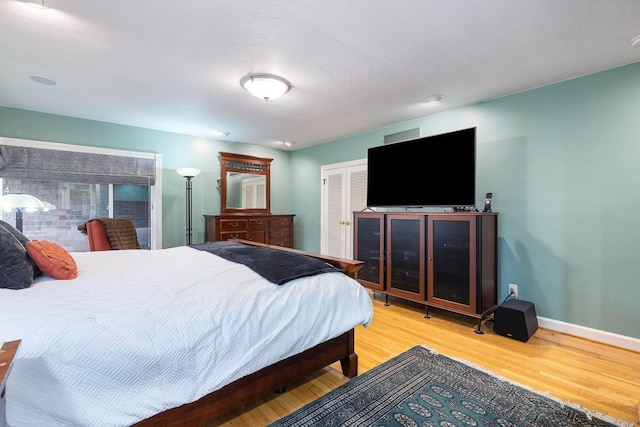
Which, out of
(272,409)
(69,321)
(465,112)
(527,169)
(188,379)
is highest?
(465,112)

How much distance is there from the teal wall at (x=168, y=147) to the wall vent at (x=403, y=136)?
2417 mm

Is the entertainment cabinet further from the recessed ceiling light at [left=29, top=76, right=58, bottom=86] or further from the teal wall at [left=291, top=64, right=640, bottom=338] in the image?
the recessed ceiling light at [left=29, top=76, right=58, bottom=86]

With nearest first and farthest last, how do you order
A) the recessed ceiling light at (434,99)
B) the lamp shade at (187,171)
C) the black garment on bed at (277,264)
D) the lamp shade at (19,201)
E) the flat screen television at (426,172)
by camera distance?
the black garment on bed at (277,264) → the flat screen television at (426,172) → the recessed ceiling light at (434,99) → the lamp shade at (19,201) → the lamp shade at (187,171)

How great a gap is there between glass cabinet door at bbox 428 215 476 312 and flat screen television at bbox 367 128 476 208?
0.25m

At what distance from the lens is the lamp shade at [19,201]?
3436 millimetres

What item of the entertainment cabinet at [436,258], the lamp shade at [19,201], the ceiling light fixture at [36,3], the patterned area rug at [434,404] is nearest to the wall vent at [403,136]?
the entertainment cabinet at [436,258]

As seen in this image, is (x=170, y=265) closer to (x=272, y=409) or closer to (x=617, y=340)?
(x=272, y=409)

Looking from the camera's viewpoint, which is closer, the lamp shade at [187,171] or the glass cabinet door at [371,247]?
the glass cabinet door at [371,247]

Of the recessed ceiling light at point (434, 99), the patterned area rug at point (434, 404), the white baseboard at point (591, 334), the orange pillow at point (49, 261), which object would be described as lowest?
the patterned area rug at point (434, 404)

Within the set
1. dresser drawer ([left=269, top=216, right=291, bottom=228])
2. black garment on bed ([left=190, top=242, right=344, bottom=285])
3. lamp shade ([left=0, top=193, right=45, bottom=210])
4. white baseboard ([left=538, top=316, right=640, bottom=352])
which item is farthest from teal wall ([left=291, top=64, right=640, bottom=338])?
lamp shade ([left=0, top=193, right=45, bottom=210])

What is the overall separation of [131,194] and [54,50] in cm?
239

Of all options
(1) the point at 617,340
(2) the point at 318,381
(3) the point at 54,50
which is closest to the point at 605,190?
(1) the point at 617,340

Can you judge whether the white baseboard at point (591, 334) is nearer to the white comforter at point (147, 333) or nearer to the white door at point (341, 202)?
the white comforter at point (147, 333)

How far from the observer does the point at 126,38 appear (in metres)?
2.05
